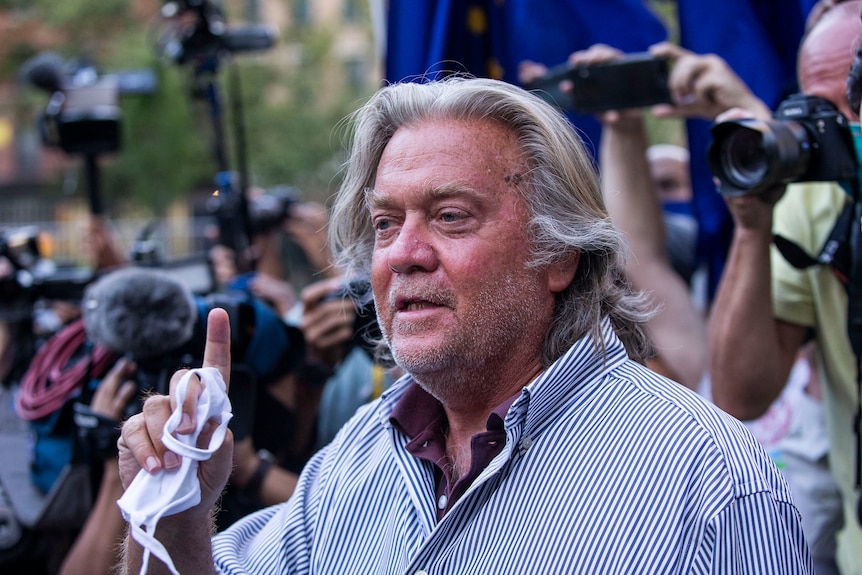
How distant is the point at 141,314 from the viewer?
2.74 meters

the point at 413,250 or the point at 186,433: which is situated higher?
the point at 413,250

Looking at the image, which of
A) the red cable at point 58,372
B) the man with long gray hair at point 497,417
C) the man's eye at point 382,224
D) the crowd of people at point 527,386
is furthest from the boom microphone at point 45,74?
the man's eye at point 382,224

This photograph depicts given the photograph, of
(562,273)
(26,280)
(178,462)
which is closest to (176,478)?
(178,462)

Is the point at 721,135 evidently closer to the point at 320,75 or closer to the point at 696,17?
the point at 696,17

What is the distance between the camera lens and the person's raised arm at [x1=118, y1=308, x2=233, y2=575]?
1511 mm

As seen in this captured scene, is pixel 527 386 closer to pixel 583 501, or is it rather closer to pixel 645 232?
pixel 583 501

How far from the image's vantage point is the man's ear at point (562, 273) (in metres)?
1.85

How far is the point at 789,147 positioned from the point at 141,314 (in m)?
1.83

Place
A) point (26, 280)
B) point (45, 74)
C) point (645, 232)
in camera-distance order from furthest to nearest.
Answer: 1. point (45, 74)
2. point (26, 280)
3. point (645, 232)

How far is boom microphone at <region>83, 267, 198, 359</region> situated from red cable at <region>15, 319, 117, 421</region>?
159mm

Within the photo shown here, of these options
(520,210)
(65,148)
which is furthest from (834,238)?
(65,148)

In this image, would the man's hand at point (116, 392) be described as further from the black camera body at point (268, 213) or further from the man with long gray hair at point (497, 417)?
the black camera body at point (268, 213)

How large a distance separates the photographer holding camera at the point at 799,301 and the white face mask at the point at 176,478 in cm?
140

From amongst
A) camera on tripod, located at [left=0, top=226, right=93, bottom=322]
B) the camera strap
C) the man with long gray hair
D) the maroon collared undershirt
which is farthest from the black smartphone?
camera on tripod, located at [left=0, top=226, right=93, bottom=322]
